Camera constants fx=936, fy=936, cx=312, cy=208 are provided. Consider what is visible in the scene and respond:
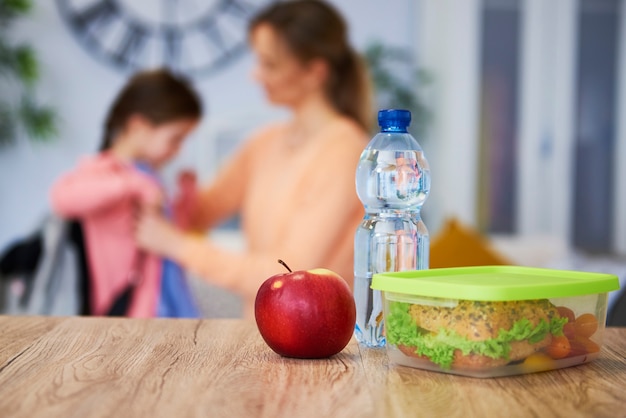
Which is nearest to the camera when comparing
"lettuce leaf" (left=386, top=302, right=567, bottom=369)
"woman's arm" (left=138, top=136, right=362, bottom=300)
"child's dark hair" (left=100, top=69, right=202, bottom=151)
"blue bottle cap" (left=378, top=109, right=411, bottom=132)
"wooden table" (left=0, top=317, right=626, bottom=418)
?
"wooden table" (left=0, top=317, right=626, bottom=418)

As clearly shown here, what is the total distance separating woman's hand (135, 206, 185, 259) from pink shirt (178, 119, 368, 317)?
41mm

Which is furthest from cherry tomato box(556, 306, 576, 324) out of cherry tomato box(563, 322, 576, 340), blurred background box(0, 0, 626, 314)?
blurred background box(0, 0, 626, 314)

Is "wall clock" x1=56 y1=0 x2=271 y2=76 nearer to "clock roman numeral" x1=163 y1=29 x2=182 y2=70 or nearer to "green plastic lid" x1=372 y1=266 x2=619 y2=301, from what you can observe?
"clock roman numeral" x1=163 y1=29 x2=182 y2=70

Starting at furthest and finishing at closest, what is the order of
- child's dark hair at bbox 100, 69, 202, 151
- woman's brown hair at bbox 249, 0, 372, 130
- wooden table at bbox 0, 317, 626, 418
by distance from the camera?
child's dark hair at bbox 100, 69, 202, 151
woman's brown hair at bbox 249, 0, 372, 130
wooden table at bbox 0, 317, 626, 418

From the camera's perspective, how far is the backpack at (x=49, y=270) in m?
2.57

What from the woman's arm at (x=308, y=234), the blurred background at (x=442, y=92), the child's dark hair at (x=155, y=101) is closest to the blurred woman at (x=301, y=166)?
the woman's arm at (x=308, y=234)

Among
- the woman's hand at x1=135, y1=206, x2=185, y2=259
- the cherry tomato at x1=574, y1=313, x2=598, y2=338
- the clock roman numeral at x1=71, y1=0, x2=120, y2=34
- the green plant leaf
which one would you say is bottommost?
the woman's hand at x1=135, y1=206, x2=185, y2=259

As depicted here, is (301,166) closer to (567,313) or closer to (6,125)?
(567,313)

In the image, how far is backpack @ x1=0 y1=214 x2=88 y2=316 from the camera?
257 centimetres

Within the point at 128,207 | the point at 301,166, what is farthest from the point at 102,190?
the point at 301,166

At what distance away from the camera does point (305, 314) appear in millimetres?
923

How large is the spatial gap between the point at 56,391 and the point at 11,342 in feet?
0.92

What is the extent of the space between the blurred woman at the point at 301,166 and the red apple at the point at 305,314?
1.39 meters

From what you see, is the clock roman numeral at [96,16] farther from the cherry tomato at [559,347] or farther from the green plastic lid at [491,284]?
the cherry tomato at [559,347]
